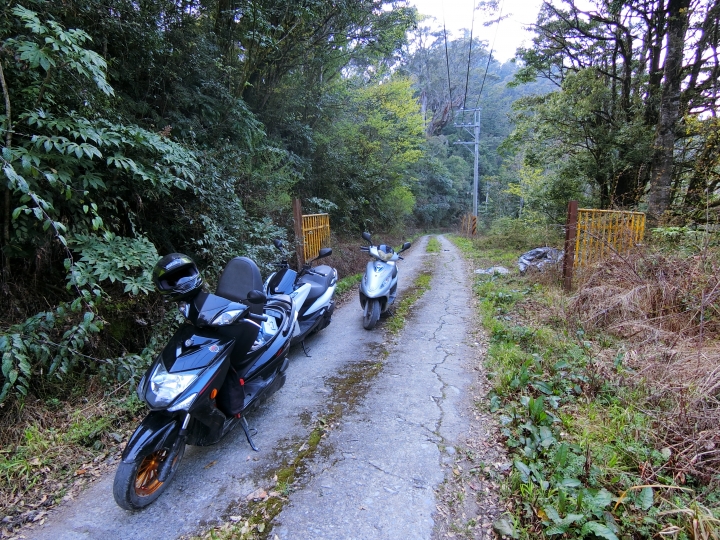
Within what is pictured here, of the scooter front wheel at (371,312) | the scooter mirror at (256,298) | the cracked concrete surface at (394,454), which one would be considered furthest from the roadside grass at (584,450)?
the scooter mirror at (256,298)

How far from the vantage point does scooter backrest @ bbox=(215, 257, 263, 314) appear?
2.62 m

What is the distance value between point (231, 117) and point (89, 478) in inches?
226

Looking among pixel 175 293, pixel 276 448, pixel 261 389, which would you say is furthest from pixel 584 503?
pixel 175 293

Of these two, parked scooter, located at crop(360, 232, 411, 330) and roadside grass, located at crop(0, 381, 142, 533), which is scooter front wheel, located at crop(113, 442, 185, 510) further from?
parked scooter, located at crop(360, 232, 411, 330)

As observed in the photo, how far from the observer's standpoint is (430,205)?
98.7 ft

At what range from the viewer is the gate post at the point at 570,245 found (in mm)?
5652

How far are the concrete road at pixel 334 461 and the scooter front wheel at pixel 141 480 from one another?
0.26 ft

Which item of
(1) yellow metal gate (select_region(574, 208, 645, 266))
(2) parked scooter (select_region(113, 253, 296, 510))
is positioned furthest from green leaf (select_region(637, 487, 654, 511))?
(1) yellow metal gate (select_region(574, 208, 645, 266))

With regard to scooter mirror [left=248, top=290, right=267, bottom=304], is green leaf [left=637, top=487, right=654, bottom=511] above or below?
below

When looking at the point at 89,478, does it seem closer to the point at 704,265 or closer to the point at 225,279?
the point at 225,279

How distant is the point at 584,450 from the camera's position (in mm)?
2209

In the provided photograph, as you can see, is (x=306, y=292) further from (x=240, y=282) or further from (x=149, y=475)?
(x=149, y=475)

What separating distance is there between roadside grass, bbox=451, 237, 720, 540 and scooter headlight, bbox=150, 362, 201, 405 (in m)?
1.87

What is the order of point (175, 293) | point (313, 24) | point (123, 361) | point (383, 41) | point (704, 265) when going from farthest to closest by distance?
point (383, 41) → point (313, 24) → point (704, 265) → point (123, 361) → point (175, 293)
